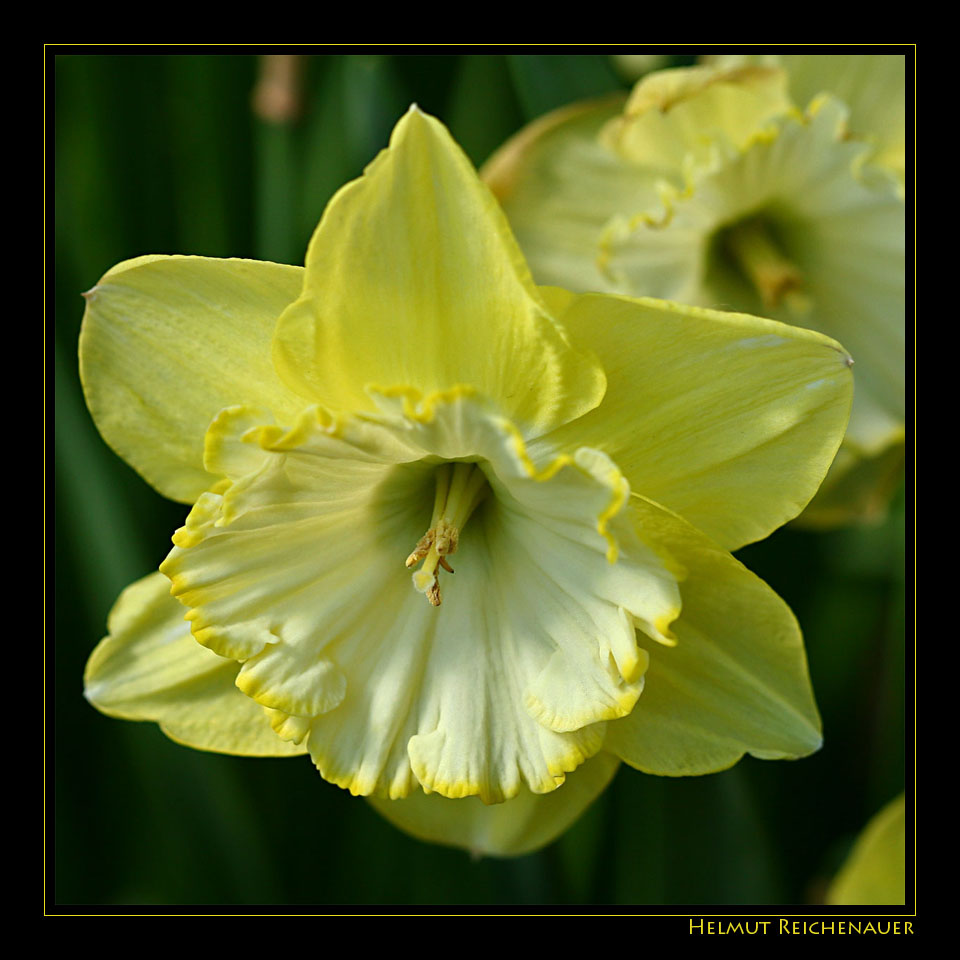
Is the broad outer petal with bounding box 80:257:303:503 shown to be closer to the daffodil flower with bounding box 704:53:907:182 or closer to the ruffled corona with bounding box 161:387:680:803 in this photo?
the ruffled corona with bounding box 161:387:680:803

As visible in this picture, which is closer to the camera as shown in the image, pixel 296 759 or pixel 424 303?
pixel 424 303

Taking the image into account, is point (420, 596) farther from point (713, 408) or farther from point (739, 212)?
point (739, 212)

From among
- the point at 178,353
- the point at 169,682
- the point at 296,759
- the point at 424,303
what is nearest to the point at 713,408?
the point at 424,303

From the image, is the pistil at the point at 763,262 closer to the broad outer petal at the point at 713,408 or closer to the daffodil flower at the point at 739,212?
the daffodil flower at the point at 739,212

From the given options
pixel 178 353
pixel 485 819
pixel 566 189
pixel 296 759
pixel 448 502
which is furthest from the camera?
pixel 296 759

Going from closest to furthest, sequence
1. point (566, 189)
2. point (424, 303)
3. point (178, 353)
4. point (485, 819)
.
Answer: point (424, 303), point (178, 353), point (485, 819), point (566, 189)

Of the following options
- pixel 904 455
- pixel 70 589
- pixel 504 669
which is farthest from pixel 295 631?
pixel 904 455

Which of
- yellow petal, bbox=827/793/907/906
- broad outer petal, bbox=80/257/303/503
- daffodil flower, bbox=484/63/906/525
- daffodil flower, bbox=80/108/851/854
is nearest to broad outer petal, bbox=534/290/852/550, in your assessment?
daffodil flower, bbox=80/108/851/854
